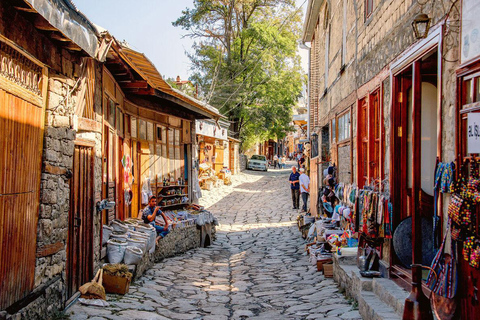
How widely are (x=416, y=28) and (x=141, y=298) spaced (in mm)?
5276

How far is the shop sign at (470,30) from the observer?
11.9 ft

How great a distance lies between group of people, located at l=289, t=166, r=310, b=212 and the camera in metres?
17.9

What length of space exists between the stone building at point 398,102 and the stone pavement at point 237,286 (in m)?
1.54

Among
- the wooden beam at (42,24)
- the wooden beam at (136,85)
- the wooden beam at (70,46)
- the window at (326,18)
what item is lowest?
the wooden beam at (42,24)

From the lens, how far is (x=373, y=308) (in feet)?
17.0

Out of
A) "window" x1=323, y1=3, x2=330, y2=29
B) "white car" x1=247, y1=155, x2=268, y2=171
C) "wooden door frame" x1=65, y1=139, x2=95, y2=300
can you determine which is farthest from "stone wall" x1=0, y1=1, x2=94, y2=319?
"white car" x1=247, y1=155, x2=268, y2=171

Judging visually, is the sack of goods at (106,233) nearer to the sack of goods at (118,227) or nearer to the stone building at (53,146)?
the stone building at (53,146)

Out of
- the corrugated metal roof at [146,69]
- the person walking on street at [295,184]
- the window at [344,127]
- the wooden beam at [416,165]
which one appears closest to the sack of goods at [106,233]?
the corrugated metal roof at [146,69]

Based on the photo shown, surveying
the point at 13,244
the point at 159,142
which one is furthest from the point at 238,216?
the point at 13,244

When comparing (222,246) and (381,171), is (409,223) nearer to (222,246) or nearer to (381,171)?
(381,171)

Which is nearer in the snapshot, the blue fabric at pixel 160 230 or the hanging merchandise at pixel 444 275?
the hanging merchandise at pixel 444 275

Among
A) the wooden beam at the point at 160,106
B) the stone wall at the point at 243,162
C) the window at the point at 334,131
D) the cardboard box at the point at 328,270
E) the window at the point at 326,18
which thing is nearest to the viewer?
the cardboard box at the point at 328,270

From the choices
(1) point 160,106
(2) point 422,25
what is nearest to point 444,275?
(2) point 422,25

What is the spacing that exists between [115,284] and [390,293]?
13.2 feet
